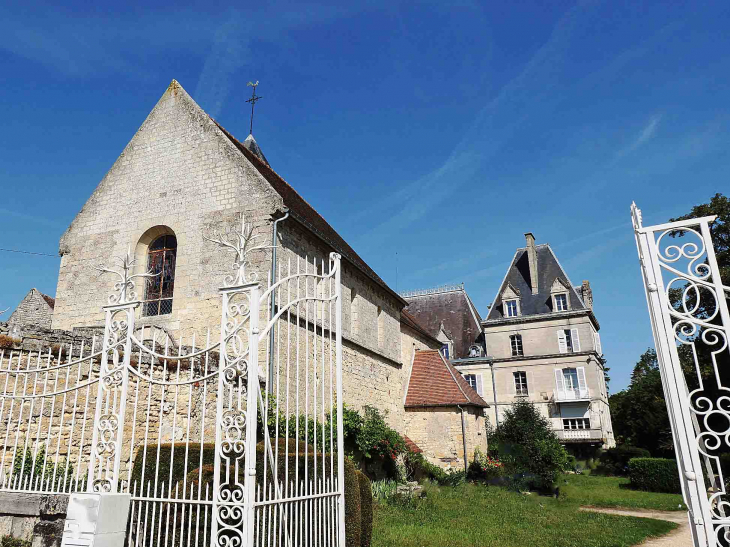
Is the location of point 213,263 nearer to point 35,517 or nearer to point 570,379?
point 35,517

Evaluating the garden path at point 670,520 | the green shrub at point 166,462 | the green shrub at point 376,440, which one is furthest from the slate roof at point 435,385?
the green shrub at point 166,462

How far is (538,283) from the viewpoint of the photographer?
104 feet

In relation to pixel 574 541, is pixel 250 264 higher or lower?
higher

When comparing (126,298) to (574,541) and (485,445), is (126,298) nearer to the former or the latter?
(574,541)

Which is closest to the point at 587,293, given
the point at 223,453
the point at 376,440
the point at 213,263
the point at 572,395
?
the point at 572,395

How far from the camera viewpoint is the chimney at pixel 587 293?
3159 centimetres

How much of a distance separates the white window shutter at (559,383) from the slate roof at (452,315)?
5.14m

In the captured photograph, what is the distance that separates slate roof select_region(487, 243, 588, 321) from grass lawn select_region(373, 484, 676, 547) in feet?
58.3

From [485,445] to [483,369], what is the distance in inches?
482

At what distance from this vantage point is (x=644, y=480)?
741 inches

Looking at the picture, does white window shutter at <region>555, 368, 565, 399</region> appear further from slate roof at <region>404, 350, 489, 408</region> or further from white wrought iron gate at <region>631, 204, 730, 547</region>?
white wrought iron gate at <region>631, 204, 730, 547</region>

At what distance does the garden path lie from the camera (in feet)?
29.5

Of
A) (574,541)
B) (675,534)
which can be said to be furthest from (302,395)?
(675,534)

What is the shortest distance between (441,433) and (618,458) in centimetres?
1518
